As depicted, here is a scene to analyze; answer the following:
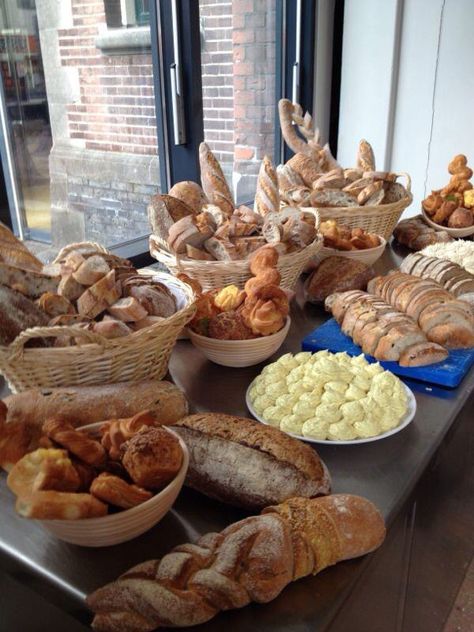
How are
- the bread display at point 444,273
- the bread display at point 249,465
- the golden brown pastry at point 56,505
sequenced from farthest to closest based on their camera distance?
the bread display at point 444,273 → the bread display at point 249,465 → the golden brown pastry at point 56,505

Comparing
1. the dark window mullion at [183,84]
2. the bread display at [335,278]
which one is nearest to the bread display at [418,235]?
the bread display at [335,278]

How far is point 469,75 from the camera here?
2.67 metres

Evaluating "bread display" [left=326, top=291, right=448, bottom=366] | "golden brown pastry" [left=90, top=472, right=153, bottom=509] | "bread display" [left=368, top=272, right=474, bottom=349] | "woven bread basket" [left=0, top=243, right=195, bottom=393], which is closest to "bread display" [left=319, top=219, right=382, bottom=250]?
"bread display" [left=368, top=272, right=474, bottom=349]

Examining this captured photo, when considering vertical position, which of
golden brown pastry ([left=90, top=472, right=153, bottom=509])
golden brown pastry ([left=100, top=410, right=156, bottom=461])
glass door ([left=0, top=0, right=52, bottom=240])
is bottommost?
golden brown pastry ([left=90, top=472, right=153, bottom=509])

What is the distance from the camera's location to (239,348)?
3.52 feet

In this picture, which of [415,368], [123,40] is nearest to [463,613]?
[415,368]

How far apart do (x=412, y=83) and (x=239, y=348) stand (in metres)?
2.28

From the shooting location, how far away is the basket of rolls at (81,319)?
2.76 feet

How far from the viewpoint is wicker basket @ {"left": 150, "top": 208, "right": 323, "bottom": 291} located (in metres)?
1.21

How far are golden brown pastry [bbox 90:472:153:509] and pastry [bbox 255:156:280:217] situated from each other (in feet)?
3.20

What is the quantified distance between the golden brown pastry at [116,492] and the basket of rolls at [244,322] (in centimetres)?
46

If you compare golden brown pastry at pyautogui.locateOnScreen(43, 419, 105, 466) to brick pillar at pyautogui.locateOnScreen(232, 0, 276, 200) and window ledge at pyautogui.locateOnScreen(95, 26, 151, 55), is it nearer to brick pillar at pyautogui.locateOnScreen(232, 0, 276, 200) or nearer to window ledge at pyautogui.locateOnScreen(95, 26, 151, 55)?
window ledge at pyautogui.locateOnScreen(95, 26, 151, 55)

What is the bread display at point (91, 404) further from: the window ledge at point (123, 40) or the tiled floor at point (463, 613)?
the window ledge at point (123, 40)

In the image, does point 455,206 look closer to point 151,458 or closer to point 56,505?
point 151,458
